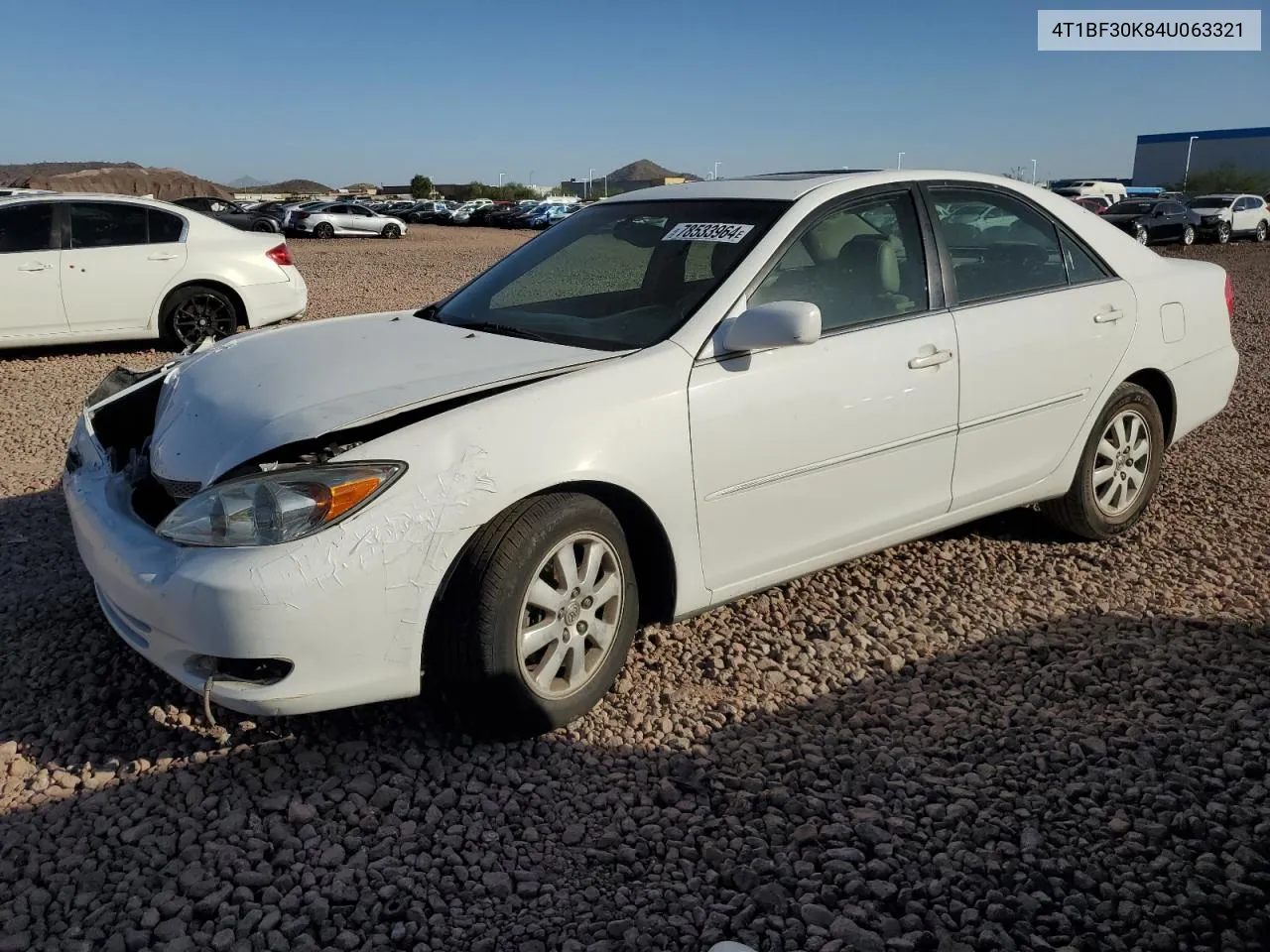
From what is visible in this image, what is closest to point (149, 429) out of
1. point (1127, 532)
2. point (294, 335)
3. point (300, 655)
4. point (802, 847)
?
point (294, 335)

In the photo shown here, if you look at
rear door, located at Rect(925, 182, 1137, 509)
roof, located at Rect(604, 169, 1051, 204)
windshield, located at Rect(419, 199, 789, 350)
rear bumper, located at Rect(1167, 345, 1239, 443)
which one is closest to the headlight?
windshield, located at Rect(419, 199, 789, 350)

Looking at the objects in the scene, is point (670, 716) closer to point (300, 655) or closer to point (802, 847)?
point (802, 847)

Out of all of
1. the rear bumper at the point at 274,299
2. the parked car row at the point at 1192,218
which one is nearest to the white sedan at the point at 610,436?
the rear bumper at the point at 274,299

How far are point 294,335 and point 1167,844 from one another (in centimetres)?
338

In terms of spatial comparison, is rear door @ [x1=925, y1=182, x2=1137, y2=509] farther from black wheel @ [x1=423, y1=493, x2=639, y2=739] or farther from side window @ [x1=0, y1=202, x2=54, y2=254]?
side window @ [x1=0, y1=202, x2=54, y2=254]

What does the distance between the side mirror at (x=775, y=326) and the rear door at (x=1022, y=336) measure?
95 centimetres

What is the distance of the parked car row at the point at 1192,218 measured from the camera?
94.7 ft

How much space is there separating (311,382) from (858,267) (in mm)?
2030

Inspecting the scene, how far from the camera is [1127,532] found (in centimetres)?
495

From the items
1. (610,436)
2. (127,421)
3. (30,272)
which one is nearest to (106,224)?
(30,272)

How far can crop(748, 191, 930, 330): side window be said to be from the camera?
12.1ft

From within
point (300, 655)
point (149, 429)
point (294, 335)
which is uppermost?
point (294, 335)

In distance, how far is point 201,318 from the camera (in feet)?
30.5

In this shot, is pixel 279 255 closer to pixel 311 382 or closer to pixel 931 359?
pixel 311 382
